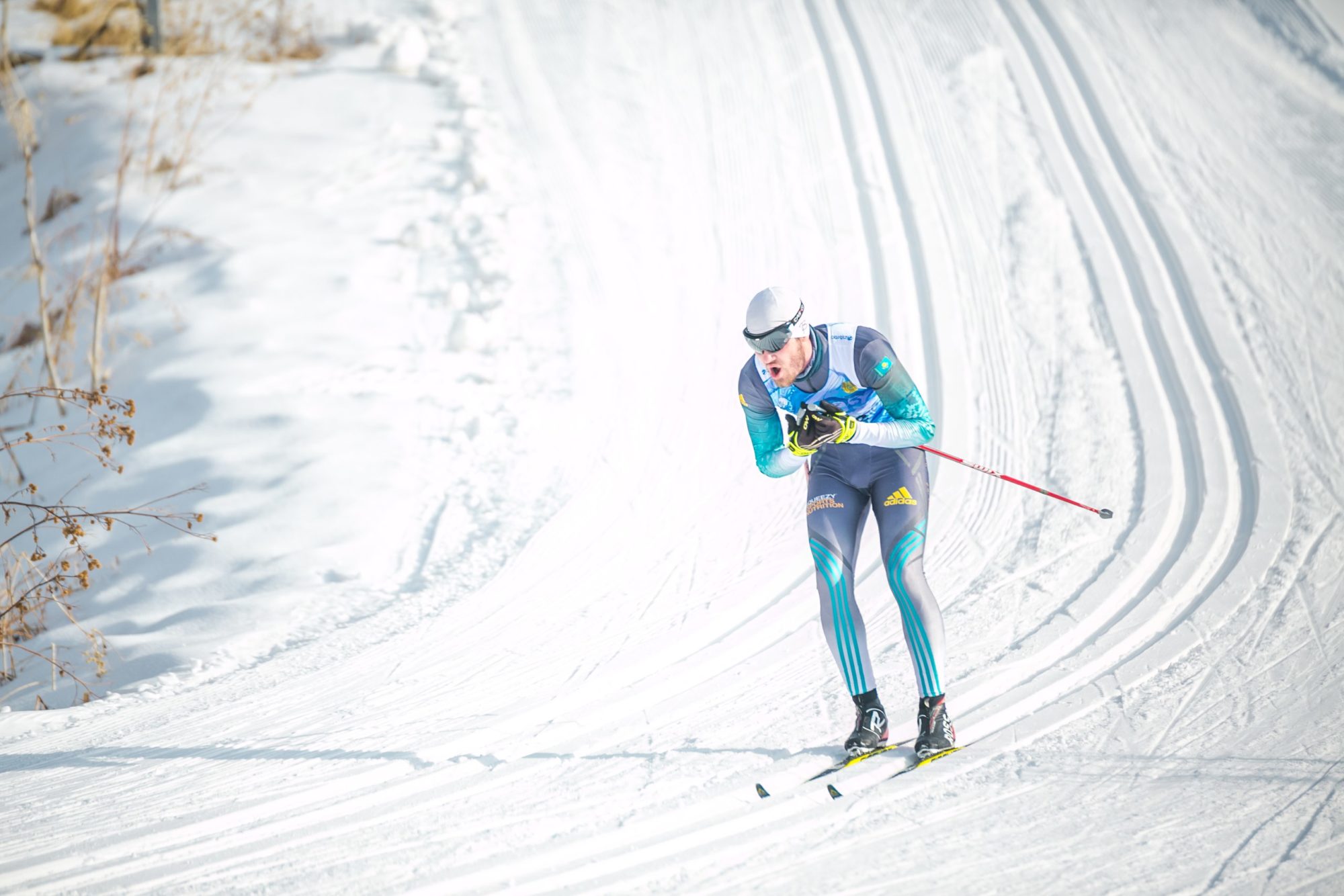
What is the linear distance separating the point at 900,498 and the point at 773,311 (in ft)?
2.77

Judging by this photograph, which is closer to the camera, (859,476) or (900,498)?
(900,498)

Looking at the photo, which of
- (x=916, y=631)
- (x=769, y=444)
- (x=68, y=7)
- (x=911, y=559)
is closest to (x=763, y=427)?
(x=769, y=444)

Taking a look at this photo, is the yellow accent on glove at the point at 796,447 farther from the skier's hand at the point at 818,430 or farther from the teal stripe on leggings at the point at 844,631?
the teal stripe on leggings at the point at 844,631

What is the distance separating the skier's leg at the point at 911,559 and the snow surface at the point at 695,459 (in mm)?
361

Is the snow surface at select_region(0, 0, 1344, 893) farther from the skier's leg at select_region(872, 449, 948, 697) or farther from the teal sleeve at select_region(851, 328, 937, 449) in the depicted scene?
the teal sleeve at select_region(851, 328, 937, 449)

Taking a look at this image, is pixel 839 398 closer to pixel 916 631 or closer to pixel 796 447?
pixel 796 447

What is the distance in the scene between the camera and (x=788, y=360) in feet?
11.7

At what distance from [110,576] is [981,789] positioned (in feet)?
14.9

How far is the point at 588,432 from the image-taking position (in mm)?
6211

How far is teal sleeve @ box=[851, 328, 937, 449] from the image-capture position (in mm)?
3607

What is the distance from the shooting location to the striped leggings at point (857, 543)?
348 cm

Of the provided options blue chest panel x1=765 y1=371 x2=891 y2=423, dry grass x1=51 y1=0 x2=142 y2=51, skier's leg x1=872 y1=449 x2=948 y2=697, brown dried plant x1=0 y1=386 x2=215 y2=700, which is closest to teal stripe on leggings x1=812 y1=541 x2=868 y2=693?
skier's leg x1=872 y1=449 x2=948 y2=697

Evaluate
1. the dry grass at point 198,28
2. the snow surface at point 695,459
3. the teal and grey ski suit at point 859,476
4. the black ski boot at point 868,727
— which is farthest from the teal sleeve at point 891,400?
the dry grass at point 198,28

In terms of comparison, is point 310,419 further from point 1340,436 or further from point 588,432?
point 1340,436
